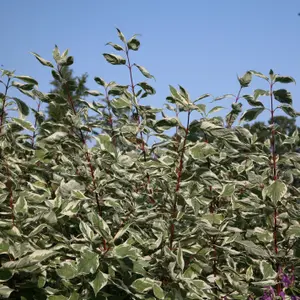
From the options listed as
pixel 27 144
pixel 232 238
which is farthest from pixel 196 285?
pixel 27 144

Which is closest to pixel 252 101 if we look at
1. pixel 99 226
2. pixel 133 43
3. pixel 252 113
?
pixel 252 113

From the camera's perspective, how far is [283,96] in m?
2.92

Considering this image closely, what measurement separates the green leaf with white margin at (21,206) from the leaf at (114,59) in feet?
3.48

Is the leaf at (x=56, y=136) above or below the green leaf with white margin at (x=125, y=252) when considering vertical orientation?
above

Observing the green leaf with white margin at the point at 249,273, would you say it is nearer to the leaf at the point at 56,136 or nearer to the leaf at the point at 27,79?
the leaf at the point at 56,136

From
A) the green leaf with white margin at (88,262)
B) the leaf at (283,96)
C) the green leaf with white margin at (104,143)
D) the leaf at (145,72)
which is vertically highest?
the leaf at (145,72)

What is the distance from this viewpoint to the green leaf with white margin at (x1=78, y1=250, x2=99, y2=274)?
7.09 ft

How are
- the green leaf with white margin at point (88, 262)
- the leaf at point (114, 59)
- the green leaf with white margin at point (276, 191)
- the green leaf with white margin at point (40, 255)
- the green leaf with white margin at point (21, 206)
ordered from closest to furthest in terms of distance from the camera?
the green leaf with white margin at point (88, 262) < the green leaf with white margin at point (40, 255) < the green leaf with white margin at point (21, 206) < the green leaf with white margin at point (276, 191) < the leaf at point (114, 59)

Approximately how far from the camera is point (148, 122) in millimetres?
3248

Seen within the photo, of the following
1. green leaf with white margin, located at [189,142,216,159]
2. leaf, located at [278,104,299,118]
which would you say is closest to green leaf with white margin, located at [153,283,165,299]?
green leaf with white margin, located at [189,142,216,159]

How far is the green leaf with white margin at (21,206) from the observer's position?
8.53 feet

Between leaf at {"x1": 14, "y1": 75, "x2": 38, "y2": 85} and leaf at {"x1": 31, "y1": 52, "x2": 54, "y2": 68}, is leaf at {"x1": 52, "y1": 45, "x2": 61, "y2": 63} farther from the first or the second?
leaf at {"x1": 14, "y1": 75, "x2": 38, "y2": 85}

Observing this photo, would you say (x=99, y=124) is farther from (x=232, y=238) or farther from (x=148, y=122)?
(x=232, y=238)

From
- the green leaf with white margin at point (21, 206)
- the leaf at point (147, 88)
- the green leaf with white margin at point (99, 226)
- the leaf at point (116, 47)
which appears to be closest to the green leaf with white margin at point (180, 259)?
the green leaf with white margin at point (99, 226)
